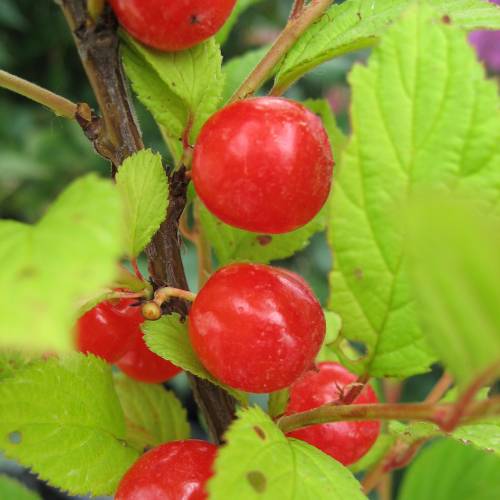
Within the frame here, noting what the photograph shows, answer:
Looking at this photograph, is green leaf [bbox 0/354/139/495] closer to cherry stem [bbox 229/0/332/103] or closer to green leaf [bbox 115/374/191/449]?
green leaf [bbox 115/374/191/449]

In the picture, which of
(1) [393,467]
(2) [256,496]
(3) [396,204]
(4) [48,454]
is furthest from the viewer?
(1) [393,467]

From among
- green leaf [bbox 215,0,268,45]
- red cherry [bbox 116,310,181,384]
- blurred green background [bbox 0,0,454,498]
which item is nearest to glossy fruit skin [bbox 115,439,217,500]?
red cherry [bbox 116,310,181,384]

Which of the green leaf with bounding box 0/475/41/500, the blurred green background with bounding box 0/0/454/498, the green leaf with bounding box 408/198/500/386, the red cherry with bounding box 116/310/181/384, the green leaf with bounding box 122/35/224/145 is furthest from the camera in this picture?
the blurred green background with bounding box 0/0/454/498

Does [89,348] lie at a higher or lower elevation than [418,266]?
lower

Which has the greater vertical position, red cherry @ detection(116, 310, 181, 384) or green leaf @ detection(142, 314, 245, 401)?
green leaf @ detection(142, 314, 245, 401)

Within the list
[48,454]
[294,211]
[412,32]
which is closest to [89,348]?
[48,454]

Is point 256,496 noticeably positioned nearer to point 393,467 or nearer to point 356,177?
point 356,177
